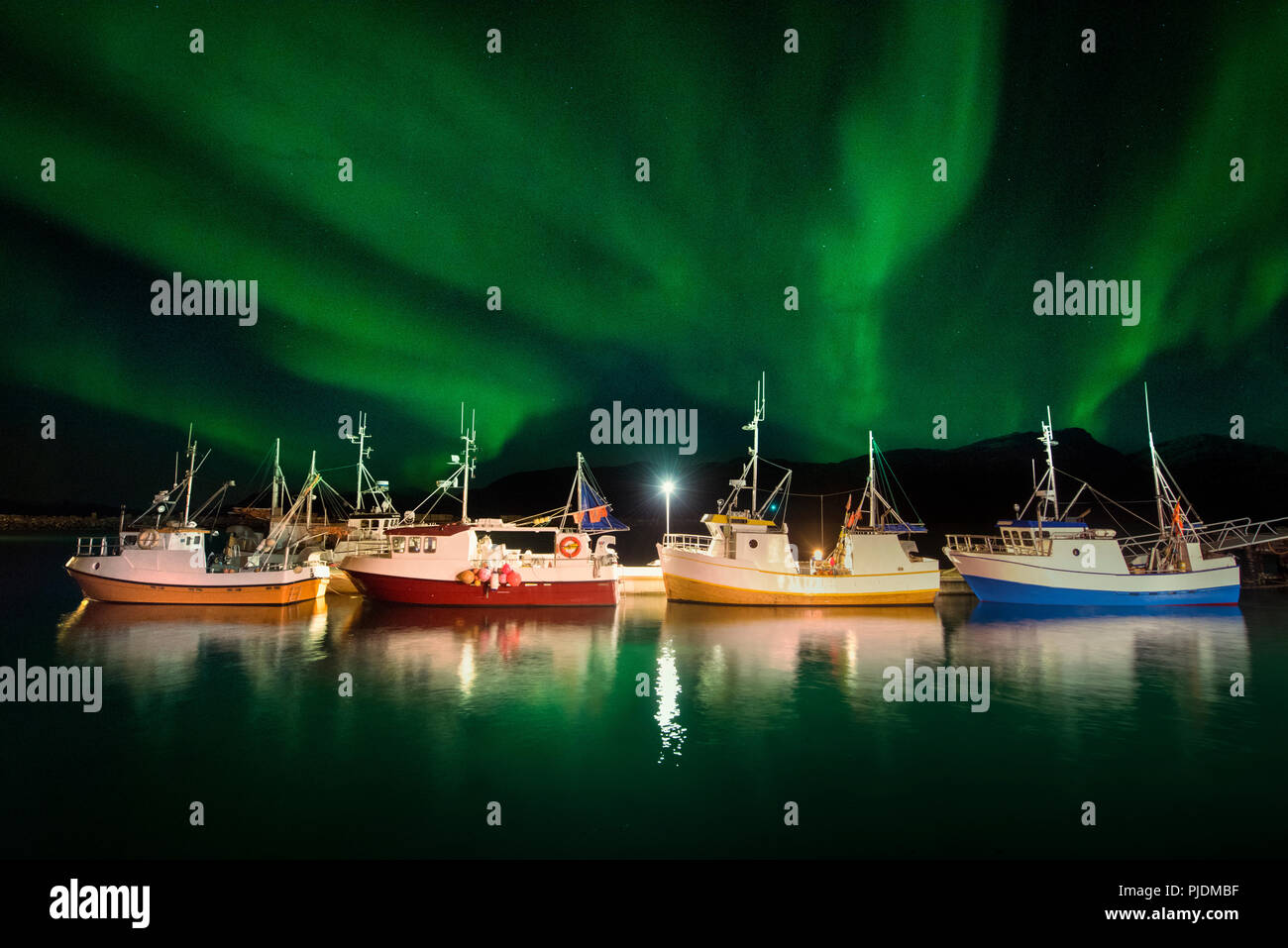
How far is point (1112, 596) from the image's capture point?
1382 inches

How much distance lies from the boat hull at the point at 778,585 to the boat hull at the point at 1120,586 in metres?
6.06

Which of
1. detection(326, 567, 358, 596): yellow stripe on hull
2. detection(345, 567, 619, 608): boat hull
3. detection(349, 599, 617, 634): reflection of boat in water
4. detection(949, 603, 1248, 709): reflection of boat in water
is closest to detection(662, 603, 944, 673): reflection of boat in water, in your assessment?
detection(949, 603, 1248, 709): reflection of boat in water

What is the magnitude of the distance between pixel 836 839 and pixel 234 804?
9.62 m

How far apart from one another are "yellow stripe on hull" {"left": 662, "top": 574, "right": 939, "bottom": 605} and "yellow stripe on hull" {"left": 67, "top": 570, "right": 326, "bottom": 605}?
1917 centimetres

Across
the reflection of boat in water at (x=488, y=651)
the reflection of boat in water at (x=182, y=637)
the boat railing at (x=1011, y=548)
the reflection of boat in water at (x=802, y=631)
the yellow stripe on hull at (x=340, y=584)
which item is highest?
the boat railing at (x=1011, y=548)

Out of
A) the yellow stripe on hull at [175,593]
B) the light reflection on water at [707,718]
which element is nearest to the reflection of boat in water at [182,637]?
the light reflection on water at [707,718]

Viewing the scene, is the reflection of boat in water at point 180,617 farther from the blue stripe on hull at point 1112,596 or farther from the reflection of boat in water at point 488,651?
the blue stripe on hull at point 1112,596

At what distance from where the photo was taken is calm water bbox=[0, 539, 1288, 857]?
32.0 ft

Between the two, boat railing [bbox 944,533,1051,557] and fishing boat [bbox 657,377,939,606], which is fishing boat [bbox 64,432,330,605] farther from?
boat railing [bbox 944,533,1051,557]

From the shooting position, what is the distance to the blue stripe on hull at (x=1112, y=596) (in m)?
35.0

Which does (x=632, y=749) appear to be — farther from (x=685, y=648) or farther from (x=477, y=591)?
(x=477, y=591)

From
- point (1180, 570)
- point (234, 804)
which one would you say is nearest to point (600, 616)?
point (234, 804)
